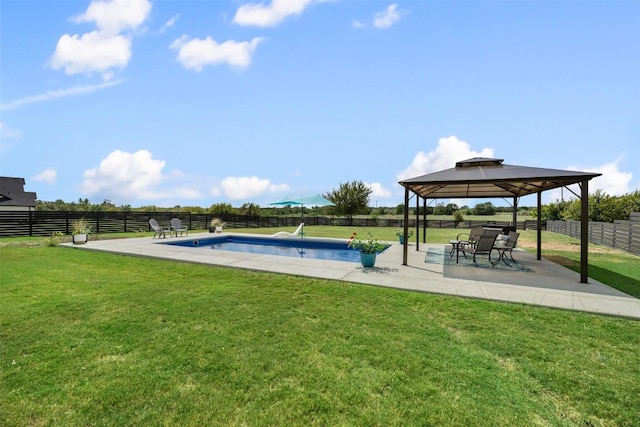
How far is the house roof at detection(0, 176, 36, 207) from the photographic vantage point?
22.0 metres

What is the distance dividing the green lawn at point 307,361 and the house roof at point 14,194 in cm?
2504

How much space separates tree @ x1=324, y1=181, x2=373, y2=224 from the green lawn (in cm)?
2991

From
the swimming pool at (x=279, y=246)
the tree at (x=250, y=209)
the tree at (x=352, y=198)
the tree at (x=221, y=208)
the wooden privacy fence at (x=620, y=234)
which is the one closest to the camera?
the wooden privacy fence at (x=620, y=234)

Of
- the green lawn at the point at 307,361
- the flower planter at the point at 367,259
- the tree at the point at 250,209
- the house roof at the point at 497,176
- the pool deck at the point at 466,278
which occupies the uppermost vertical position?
the house roof at the point at 497,176

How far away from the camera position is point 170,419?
1978 millimetres

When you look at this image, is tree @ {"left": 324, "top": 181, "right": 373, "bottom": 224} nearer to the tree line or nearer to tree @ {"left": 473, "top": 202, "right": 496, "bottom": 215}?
the tree line

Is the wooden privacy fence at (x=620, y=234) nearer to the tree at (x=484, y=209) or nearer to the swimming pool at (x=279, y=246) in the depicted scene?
the swimming pool at (x=279, y=246)

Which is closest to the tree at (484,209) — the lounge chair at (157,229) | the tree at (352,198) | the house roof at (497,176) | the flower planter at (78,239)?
the tree at (352,198)

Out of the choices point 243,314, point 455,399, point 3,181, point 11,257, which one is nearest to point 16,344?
point 243,314

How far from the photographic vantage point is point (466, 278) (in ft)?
19.8

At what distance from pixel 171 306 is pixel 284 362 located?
2321mm

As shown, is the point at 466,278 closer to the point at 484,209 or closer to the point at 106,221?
the point at 106,221

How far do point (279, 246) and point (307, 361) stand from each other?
10432 millimetres

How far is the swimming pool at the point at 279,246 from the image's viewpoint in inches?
445
